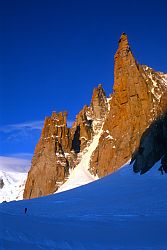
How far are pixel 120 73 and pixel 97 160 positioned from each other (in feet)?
125

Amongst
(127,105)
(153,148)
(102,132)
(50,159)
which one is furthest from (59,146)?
(153,148)

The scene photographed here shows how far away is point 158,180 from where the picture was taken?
5922 centimetres

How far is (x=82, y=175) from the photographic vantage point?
165375mm

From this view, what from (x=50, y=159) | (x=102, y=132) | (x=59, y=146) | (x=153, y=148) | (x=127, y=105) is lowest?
(x=153, y=148)

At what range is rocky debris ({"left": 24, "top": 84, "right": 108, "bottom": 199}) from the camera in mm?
172125

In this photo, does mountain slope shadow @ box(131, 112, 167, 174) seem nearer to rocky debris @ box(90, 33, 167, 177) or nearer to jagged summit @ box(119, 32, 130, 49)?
rocky debris @ box(90, 33, 167, 177)

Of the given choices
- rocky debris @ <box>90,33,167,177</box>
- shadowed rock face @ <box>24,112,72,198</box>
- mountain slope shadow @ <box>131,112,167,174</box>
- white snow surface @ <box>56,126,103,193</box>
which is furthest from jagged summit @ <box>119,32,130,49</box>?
mountain slope shadow @ <box>131,112,167,174</box>

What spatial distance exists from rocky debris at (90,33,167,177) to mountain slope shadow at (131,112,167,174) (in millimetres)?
62946

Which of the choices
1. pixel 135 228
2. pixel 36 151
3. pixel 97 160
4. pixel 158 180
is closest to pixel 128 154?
pixel 97 160

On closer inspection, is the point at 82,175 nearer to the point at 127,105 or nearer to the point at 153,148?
the point at 127,105

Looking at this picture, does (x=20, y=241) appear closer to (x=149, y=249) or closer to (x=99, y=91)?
(x=149, y=249)

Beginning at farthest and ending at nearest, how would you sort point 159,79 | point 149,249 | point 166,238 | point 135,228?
point 159,79, point 135,228, point 166,238, point 149,249

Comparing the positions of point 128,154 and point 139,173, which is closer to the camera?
point 139,173

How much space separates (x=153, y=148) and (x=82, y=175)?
94.5m
